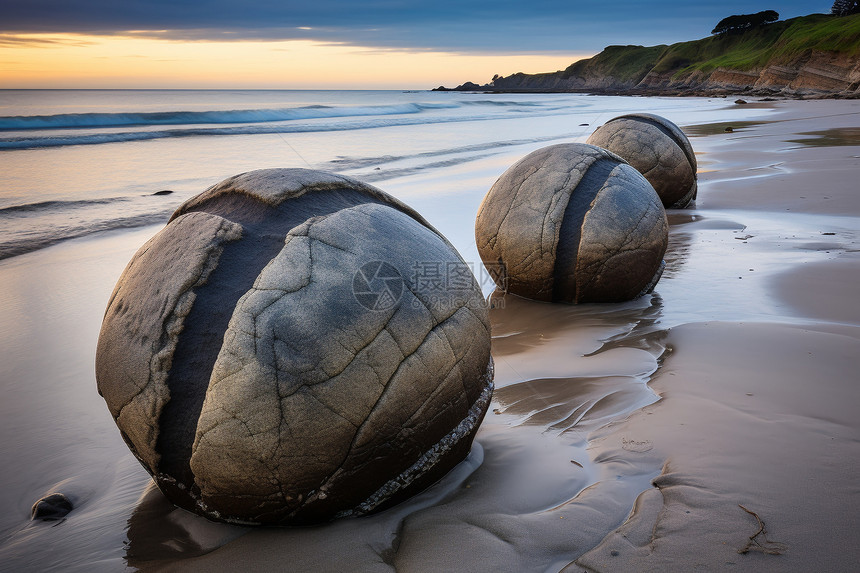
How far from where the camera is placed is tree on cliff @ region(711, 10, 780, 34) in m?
87.6

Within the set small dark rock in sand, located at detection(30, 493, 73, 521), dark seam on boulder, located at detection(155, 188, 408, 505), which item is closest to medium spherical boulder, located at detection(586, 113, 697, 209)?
dark seam on boulder, located at detection(155, 188, 408, 505)

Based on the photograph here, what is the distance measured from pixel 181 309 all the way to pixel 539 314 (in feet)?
11.7

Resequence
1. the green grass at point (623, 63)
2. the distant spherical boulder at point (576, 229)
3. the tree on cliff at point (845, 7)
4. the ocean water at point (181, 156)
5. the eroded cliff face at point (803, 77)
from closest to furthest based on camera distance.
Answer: the distant spherical boulder at point (576, 229) → the ocean water at point (181, 156) → the eroded cliff face at point (803, 77) → the tree on cliff at point (845, 7) → the green grass at point (623, 63)

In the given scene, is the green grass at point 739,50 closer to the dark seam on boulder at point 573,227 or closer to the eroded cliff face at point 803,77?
the eroded cliff face at point 803,77

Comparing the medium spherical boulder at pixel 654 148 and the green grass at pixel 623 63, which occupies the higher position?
the green grass at pixel 623 63

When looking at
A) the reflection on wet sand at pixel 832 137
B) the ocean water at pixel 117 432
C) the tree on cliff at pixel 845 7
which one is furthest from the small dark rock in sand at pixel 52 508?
the tree on cliff at pixel 845 7

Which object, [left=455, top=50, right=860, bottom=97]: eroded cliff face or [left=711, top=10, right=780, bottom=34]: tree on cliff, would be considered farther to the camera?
[left=711, top=10, right=780, bottom=34]: tree on cliff

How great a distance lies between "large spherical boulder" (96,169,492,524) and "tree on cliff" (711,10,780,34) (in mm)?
103206

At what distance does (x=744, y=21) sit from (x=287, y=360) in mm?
107398

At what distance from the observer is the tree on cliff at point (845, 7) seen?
68.9 meters

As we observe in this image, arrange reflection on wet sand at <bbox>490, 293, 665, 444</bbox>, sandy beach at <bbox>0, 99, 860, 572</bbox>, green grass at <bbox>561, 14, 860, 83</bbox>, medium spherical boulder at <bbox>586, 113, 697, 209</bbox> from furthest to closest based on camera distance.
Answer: green grass at <bbox>561, 14, 860, 83</bbox>
medium spherical boulder at <bbox>586, 113, 697, 209</bbox>
reflection on wet sand at <bbox>490, 293, 665, 444</bbox>
sandy beach at <bbox>0, 99, 860, 572</bbox>

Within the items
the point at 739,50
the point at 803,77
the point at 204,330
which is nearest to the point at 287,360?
the point at 204,330

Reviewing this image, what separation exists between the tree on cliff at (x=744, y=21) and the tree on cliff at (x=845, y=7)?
13969 millimetres

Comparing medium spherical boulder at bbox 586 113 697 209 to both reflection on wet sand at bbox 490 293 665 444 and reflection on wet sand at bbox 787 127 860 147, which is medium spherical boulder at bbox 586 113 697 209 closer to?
reflection on wet sand at bbox 490 293 665 444
